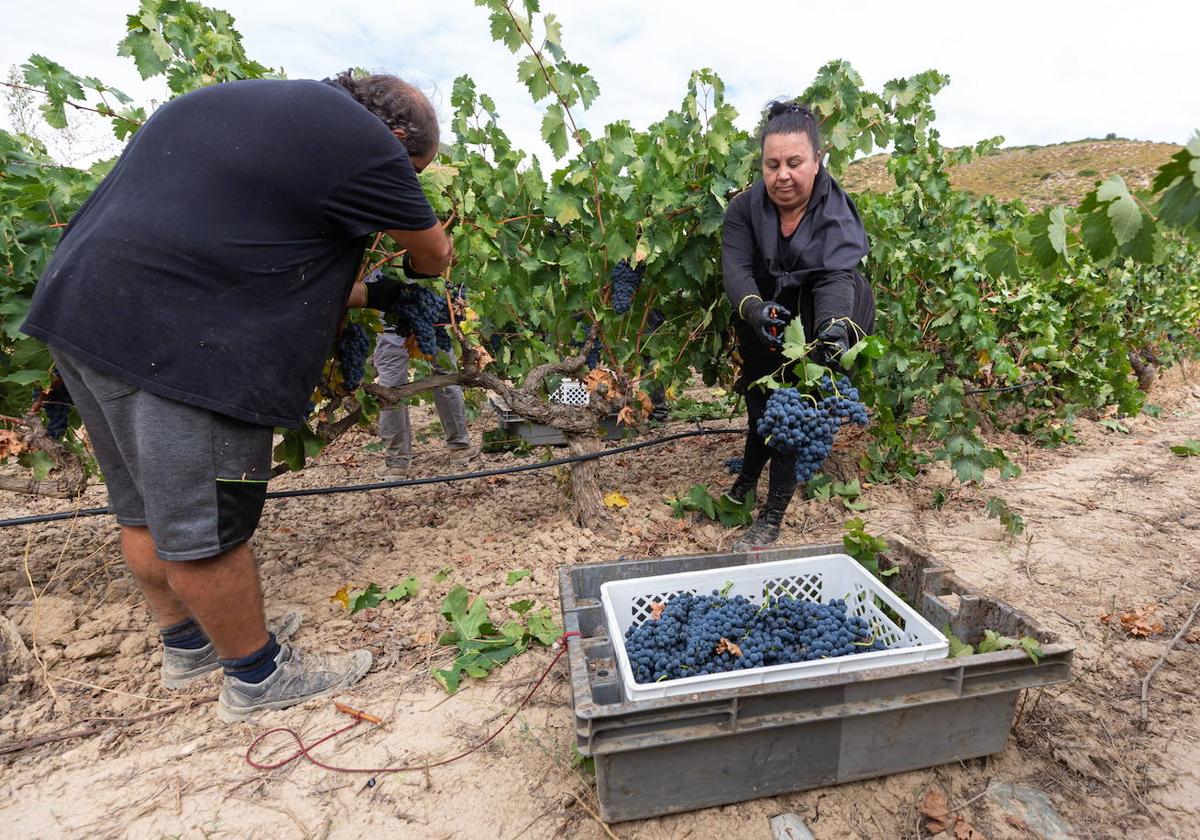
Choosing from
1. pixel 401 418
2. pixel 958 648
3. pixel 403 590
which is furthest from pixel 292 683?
pixel 401 418

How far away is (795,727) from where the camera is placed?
1609mm

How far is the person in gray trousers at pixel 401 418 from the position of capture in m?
4.62

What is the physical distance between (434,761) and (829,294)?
217 centimetres

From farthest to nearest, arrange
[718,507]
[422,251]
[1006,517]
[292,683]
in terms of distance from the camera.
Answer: [718,507] < [1006,517] < [292,683] < [422,251]

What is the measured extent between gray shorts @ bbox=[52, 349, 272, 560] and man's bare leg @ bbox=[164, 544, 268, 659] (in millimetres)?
61

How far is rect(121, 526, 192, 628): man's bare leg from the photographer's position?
7.18 feet

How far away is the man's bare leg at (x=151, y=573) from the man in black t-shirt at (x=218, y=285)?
0.40 meters

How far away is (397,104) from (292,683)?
1.89 m

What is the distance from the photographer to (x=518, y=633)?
246 cm

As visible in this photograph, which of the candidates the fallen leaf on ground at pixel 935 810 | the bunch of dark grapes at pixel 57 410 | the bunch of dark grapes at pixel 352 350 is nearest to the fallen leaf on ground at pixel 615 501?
the bunch of dark grapes at pixel 352 350

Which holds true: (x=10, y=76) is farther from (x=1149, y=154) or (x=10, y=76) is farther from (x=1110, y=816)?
(x=1149, y=154)

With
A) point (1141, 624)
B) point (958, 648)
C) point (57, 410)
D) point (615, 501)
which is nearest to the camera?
point (958, 648)

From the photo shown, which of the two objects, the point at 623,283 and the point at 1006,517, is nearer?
the point at 623,283

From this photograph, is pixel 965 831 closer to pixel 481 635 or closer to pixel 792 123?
pixel 481 635
